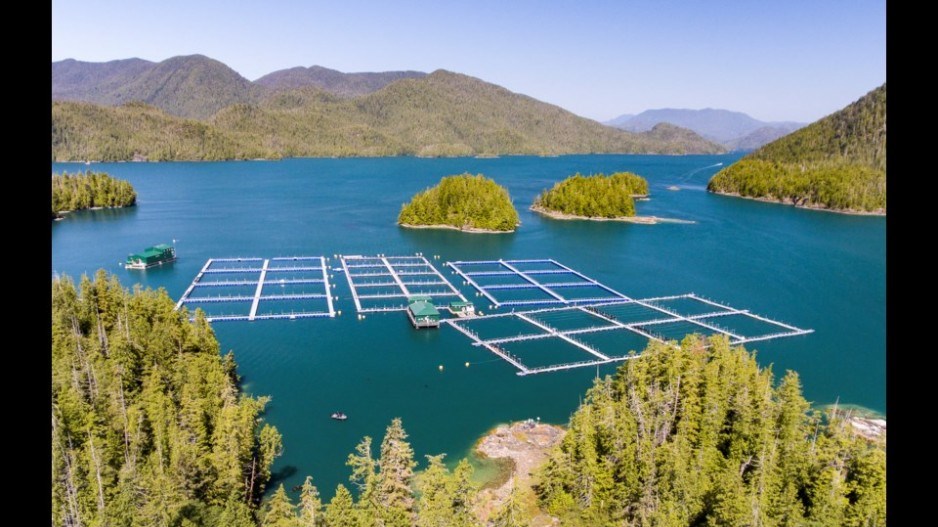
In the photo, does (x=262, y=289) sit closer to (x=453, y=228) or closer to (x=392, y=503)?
(x=453, y=228)

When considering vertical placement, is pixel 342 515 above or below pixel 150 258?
below

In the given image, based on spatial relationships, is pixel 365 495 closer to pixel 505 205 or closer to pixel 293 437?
pixel 293 437

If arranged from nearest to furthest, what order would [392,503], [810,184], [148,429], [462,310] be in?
1. [392,503]
2. [148,429]
3. [462,310]
4. [810,184]

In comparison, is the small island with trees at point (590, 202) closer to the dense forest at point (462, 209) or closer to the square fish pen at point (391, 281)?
the dense forest at point (462, 209)

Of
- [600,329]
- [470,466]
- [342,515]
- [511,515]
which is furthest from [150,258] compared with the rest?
[511,515]

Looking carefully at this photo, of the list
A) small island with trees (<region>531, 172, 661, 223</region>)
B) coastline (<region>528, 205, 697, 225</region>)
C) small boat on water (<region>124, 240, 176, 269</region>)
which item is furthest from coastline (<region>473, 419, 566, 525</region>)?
small island with trees (<region>531, 172, 661, 223</region>)

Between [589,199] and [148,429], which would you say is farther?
[589,199]

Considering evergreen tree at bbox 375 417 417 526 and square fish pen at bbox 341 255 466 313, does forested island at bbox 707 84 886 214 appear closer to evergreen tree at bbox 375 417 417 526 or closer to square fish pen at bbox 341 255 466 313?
square fish pen at bbox 341 255 466 313
